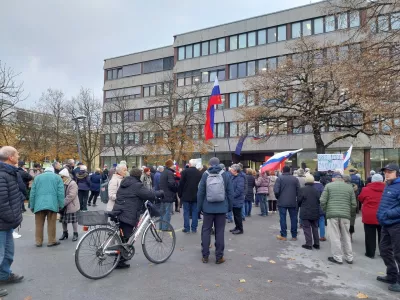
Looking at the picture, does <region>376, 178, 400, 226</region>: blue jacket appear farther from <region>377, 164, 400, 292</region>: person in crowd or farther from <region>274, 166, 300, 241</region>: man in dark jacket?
<region>274, 166, 300, 241</region>: man in dark jacket

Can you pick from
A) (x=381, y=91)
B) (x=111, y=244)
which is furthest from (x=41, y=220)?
(x=381, y=91)

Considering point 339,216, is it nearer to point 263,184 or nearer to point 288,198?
point 288,198

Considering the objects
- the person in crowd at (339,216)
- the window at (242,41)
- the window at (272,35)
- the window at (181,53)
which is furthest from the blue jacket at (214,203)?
the window at (181,53)

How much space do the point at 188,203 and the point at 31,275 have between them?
15.3 feet

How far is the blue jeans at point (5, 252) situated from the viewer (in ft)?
15.8

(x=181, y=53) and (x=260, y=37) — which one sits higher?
(x=181, y=53)

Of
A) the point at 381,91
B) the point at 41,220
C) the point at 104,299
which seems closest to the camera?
the point at 104,299

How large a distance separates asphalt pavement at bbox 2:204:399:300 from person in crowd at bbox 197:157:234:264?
33 centimetres

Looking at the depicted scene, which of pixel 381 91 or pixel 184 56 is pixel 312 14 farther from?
pixel 381 91

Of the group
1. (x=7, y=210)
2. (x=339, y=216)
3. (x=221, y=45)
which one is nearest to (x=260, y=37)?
(x=221, y=45)

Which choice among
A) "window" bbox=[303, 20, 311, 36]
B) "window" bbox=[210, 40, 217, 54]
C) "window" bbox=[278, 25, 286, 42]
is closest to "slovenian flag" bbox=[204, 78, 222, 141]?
"window" bbox=[303, 20, 311, 36]

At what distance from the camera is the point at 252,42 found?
122 feet

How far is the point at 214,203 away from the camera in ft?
20.7

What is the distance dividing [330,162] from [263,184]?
2655mm
